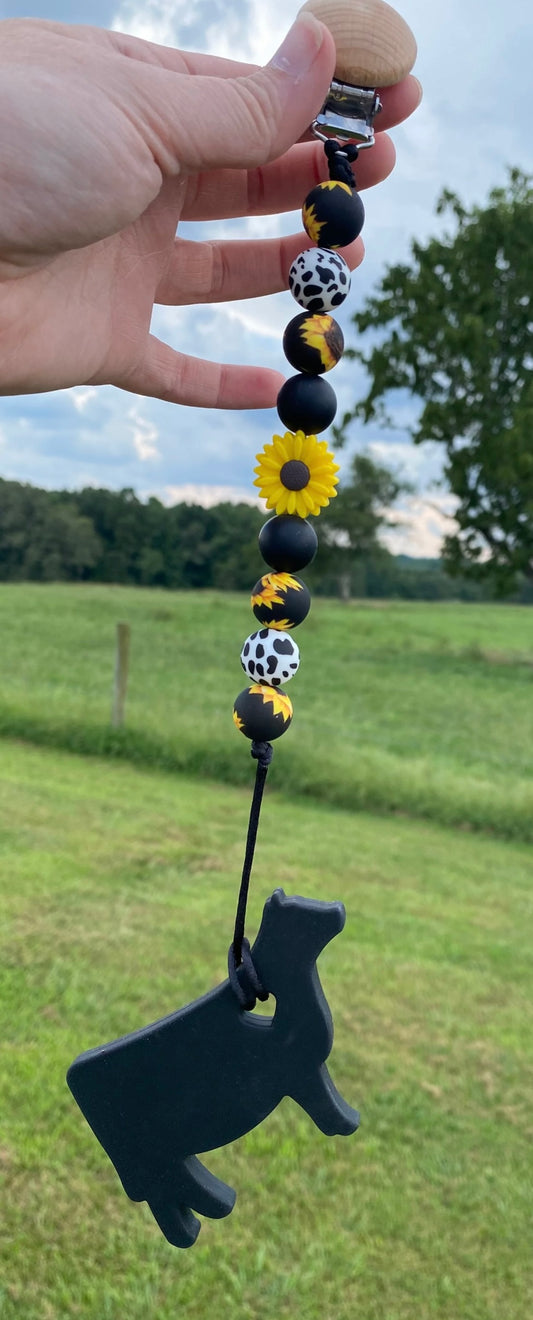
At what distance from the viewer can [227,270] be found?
1542mm

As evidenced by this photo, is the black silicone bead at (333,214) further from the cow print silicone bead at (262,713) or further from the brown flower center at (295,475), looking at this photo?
the cow print silicone bead at (262,713)

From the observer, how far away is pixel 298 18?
109 cm

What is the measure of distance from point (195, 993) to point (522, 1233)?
1.28 m

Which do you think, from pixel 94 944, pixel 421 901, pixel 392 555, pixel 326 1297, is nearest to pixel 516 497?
pixel 421 901

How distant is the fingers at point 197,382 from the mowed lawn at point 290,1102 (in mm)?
1814

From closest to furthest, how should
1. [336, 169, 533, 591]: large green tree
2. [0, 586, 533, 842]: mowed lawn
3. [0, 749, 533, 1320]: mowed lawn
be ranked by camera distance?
[0, 749, 533, 1320]: mowed lawn < [0, 586, 533, 842]: mowed lawn < [336, 169, 533, 591]: large green tree

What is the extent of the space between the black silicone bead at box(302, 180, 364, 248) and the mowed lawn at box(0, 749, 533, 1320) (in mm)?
2040

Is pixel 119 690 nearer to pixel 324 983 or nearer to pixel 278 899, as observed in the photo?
pixel 324 983

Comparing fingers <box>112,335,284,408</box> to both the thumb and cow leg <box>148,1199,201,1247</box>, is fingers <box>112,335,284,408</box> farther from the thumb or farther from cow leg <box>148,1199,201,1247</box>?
cow leg <box>148,1199,201,1247</box>

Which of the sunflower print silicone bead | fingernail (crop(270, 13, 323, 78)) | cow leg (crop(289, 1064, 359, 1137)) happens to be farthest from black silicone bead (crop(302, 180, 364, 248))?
cow leg (crop(289, 1064, 359, 1137))

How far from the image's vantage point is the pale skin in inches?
41.9

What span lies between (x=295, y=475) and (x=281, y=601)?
151 mm

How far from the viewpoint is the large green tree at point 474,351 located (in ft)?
48.4

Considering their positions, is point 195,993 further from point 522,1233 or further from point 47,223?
point 47,223
